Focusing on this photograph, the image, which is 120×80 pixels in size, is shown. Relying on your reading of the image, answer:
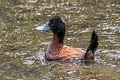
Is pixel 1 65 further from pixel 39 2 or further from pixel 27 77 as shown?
pixel 39 2

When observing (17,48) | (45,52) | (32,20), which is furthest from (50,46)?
(32,20)

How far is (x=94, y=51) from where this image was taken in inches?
408

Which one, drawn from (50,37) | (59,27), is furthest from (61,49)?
(50,37)

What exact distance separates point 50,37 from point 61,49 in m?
1.89

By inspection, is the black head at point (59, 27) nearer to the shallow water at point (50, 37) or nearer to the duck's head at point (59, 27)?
the duck's head at point (59, 27)

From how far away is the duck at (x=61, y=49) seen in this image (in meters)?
10.3

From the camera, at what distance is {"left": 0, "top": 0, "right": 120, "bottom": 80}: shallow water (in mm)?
9719

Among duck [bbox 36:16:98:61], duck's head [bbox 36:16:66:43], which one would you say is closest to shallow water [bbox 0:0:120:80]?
duck [bbox 36:16:98:61]

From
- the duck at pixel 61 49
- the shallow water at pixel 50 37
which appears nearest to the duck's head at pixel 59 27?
the duck at pixel 61 49

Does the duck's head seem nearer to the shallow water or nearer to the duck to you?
the duck

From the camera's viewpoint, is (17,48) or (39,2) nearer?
(17,48)

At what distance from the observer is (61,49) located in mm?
10906

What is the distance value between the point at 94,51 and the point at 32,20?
4856 millimetres

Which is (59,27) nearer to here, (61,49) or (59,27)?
(59,27)
